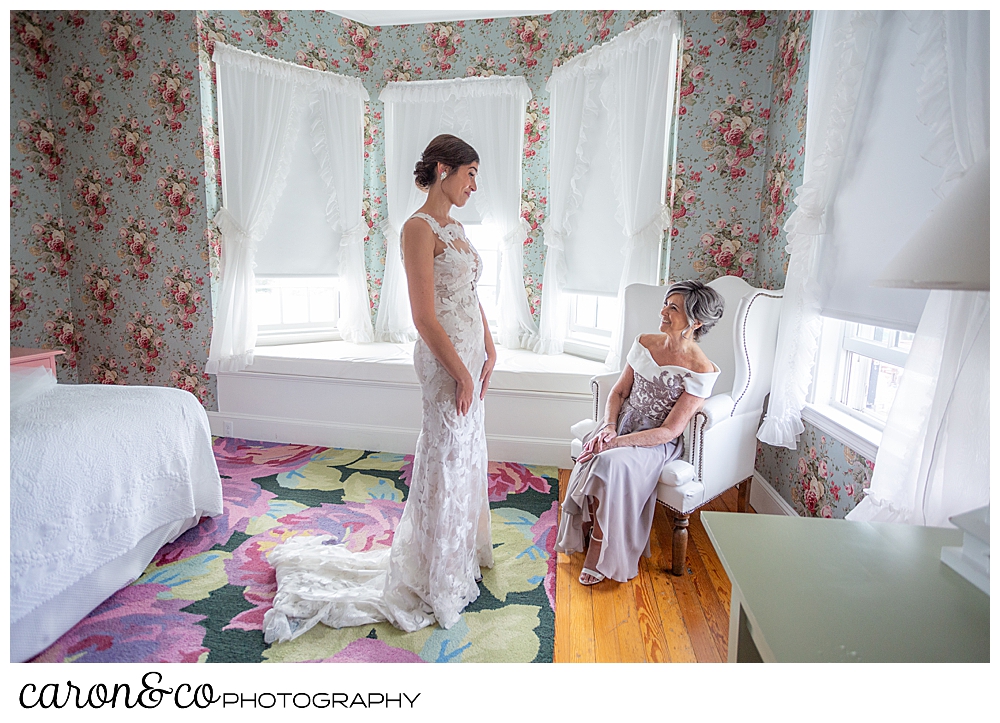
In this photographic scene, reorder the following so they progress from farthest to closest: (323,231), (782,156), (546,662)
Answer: (323,231) < (782,156) < (546,662)

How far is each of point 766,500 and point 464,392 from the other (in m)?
1.87

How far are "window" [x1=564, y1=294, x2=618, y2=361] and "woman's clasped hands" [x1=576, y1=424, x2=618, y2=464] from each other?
1463mm

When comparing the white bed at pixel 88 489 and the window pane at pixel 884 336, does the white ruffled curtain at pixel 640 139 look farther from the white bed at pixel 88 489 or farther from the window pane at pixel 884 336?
the white bed at pixel 88 489

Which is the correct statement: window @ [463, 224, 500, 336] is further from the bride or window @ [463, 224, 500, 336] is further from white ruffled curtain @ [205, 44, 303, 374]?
the bride

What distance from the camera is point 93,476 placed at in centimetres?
184

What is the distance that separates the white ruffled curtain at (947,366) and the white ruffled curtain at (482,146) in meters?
2.59

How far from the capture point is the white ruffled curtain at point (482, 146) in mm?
3824

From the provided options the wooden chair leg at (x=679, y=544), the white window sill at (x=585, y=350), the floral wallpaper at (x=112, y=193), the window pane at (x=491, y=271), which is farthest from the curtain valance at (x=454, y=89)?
the wooden chair leg at (x=679, y=544)

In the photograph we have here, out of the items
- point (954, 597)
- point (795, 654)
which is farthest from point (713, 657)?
point (795, 654)

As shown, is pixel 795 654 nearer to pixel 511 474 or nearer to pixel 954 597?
pixel 954 597

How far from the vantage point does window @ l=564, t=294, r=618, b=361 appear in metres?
3.77

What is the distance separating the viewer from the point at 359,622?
1.85 metres

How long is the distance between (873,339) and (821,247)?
438mm

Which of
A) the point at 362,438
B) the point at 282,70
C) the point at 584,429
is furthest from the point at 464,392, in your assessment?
the point at 282,70
